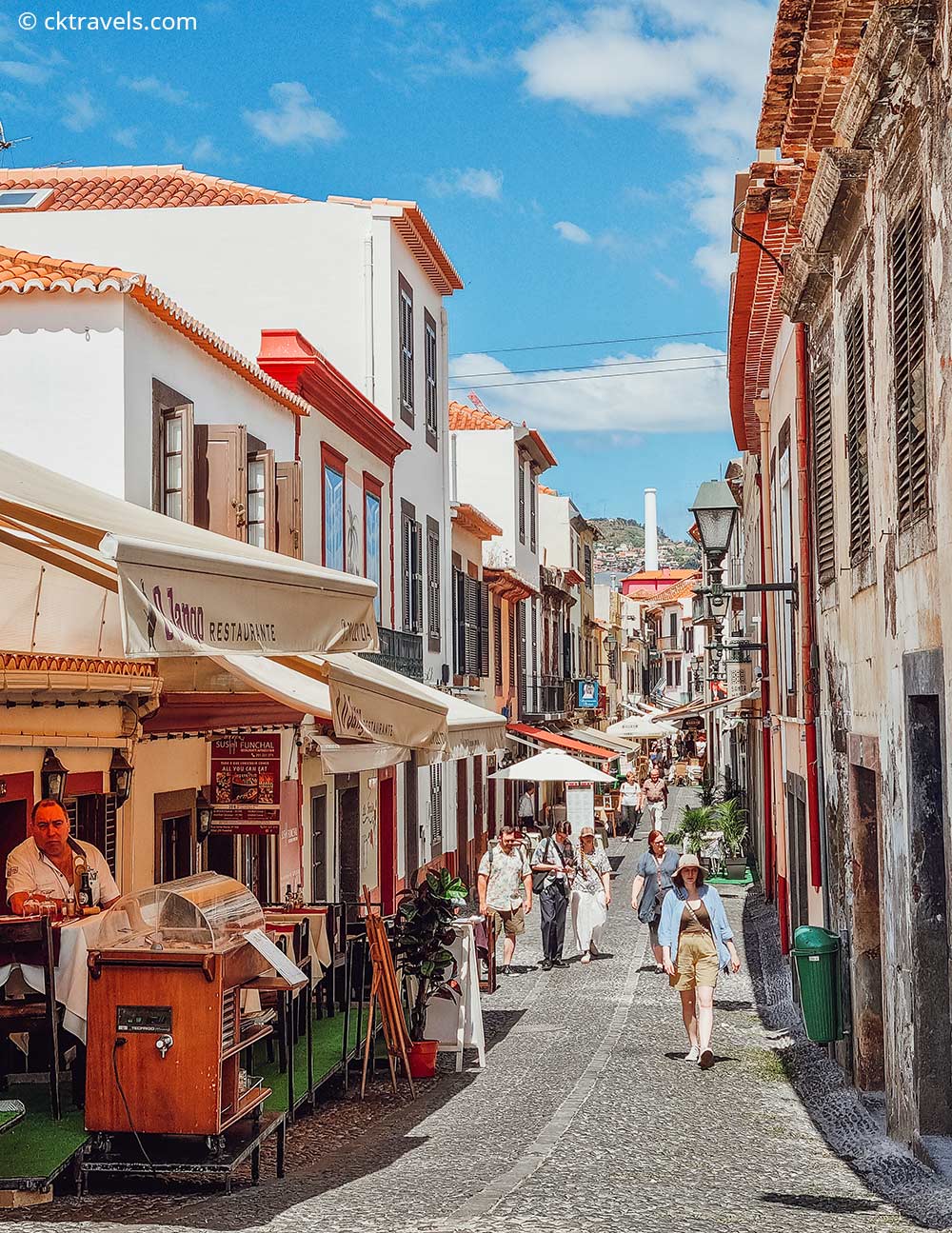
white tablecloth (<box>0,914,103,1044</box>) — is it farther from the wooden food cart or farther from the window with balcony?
the window with balcony

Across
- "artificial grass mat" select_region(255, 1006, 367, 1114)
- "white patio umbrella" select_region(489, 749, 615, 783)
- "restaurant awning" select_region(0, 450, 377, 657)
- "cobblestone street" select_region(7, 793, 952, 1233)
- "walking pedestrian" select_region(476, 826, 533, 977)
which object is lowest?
"cobblestone street" select_region(7, 793, 952, 1233)

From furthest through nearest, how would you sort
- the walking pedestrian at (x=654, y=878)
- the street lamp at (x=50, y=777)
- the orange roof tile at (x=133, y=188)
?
1. the orange roof tile at (x=133, y=188)
2. the walking pedestrian at (x=654, y=878)
3. the street lamp at (x=50, y=777)

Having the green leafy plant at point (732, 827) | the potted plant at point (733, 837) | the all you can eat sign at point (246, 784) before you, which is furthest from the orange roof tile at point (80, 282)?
the green leafy plant at point (732, 827)

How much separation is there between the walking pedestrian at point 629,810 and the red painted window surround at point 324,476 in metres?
21.5

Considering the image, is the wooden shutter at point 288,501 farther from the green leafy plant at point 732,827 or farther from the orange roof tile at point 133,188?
the green leafy plant at point 732,827

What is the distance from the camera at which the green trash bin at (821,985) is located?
11281 mm

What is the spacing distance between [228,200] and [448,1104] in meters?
14.7

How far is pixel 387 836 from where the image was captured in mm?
22750

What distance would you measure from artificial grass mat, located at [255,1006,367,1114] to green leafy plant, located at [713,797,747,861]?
53.2 ft

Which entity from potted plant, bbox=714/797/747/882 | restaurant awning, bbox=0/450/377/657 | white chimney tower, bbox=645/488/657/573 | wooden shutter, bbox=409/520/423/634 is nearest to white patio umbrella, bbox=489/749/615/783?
wooden shutter, bbox=409/520/423/634

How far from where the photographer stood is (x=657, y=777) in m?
40.1

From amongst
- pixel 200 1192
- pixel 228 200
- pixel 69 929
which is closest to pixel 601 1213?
pixel 200 1192

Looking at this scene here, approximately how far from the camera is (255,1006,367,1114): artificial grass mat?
31.1ft

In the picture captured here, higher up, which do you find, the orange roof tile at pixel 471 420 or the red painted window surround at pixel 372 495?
the orange roof tile at pixel 471 420
